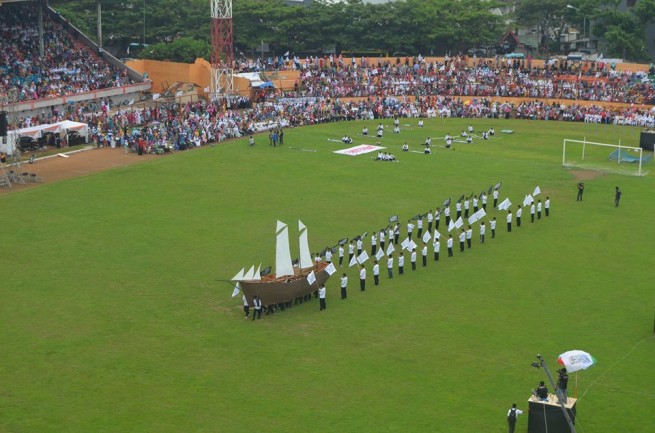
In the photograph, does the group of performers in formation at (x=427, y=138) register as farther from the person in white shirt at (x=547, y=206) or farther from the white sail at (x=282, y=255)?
the white sail at (x=282, y=255)

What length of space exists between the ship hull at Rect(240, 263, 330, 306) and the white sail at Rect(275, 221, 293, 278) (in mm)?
245

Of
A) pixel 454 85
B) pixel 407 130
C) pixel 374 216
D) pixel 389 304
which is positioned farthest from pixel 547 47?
pixel 389 304

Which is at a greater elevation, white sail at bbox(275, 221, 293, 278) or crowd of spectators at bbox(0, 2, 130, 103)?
crowd of spectators at bbox(0, 2, 130, 103)

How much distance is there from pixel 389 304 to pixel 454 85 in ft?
178

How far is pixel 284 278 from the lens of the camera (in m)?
32.3

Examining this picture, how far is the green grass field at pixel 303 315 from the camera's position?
24.8m

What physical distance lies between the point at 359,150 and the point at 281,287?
30969 millimetres

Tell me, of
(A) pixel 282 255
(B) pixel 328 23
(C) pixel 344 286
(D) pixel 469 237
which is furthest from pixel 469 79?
(A) pixel 282 255

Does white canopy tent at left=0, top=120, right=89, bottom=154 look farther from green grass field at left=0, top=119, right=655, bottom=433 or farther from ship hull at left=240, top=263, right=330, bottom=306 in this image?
ship hull at left=240, top=263, right=330, bottom=306

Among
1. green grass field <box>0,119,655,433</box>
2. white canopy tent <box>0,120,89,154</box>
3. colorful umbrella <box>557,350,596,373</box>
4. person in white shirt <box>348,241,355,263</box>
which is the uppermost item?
white canopy tent <box>0,120,89,154</box>

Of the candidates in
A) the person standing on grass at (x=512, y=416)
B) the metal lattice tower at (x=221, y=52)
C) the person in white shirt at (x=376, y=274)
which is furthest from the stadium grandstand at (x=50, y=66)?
the person standing on grass at (x=512, y=416)

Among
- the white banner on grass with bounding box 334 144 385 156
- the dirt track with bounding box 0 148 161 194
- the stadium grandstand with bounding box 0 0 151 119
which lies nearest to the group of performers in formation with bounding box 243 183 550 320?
the white banner on grass with bounding box 334 144 385 156

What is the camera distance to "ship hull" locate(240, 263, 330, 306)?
3138cm

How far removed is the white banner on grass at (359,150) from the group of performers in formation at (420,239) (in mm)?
14700
